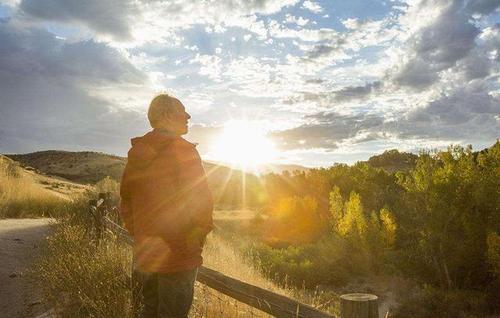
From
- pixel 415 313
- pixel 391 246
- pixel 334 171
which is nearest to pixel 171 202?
pixel 415 313

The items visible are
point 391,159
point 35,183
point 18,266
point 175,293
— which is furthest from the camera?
point 391,159

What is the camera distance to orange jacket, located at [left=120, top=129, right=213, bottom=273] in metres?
3.15

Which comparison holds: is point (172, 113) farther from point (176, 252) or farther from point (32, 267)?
point (32, 267)

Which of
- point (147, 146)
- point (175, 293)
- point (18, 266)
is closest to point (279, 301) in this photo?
point (175, 293)

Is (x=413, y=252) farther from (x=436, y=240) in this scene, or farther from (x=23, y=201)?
(x=23, y=201)

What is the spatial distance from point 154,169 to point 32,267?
6.59m

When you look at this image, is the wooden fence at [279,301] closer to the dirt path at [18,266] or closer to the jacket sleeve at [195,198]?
the jacket sleeve at [195,198]

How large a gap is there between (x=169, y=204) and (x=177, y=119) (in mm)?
622

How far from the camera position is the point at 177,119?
3.28 meters

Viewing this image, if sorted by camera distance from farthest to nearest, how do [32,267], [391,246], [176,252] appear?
[391,246]
[32,267]
[176,252]

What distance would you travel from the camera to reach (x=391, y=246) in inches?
818

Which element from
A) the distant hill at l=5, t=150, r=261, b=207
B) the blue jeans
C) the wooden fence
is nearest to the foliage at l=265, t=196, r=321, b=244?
the distant hill at l=5, t=150, r=261, b=207

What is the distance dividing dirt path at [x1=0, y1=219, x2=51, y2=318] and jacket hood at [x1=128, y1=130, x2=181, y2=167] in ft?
13.6

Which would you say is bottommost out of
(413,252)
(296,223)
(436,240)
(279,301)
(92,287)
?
(413,252)
